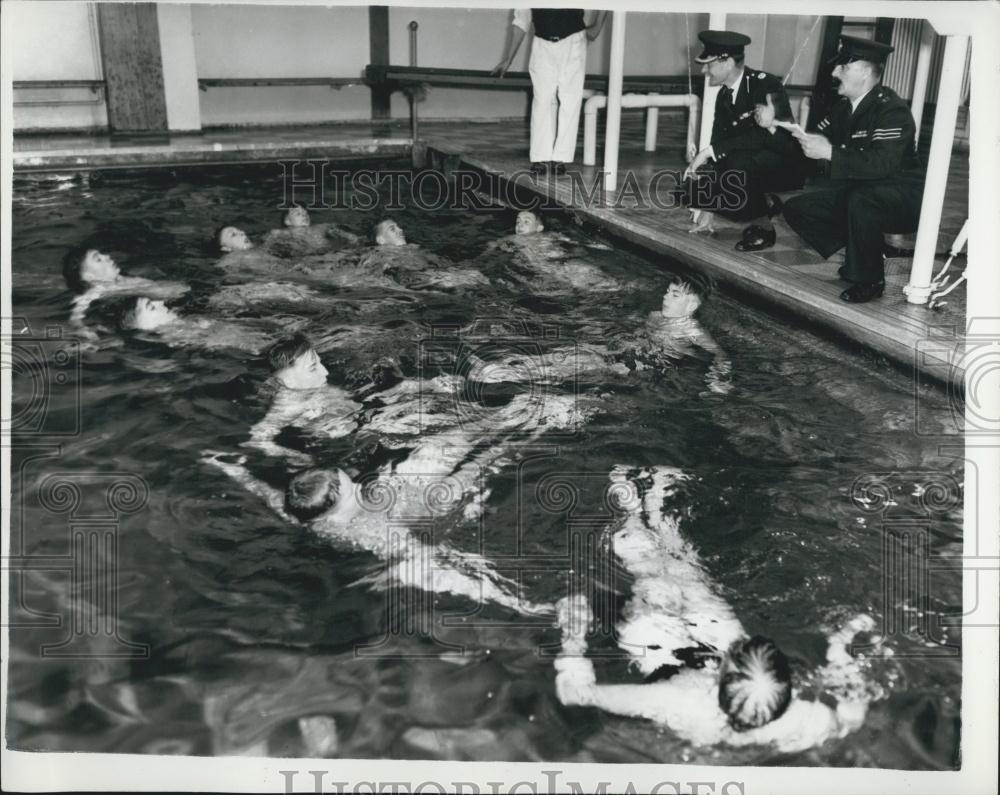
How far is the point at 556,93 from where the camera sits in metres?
9.66

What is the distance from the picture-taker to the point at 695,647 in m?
3.26

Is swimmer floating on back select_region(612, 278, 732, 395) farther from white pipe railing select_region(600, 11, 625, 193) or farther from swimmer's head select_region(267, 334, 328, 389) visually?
white pipe railing select_region(600, 11, 625, 193)

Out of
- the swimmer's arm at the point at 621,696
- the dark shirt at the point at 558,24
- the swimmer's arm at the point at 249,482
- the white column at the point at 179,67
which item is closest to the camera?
the swimmer's arm at the point at 621,696

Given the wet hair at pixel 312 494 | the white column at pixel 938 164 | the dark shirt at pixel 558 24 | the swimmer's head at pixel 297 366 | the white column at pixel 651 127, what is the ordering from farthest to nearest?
the white column at pixel 651 127, the dark shirt at pixel 558 24, the swimmer's head at pixel 297 366, the white column at pixel 938 164, the wet hair at pixel 312 494

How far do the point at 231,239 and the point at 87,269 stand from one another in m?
1.59

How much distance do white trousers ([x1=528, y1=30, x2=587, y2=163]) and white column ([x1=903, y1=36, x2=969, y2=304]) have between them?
15.9 ft

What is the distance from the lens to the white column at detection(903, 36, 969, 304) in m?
4.75

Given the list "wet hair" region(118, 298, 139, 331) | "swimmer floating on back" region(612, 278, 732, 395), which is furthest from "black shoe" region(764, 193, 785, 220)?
"wet hair" region(118, 298, 139, 331)

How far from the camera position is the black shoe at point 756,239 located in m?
6.91

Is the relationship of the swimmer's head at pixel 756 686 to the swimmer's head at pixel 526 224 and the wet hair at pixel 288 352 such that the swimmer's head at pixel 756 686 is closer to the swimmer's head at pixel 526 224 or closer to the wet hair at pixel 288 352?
the wet hair at pixel 288 352

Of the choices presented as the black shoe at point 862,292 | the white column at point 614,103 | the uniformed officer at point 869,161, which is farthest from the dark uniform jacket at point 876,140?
the white column at point 614,103

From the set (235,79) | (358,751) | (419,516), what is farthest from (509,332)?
(235,79)

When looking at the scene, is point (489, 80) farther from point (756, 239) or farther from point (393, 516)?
point (393, 516)

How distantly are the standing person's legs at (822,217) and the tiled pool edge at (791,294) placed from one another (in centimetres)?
29
